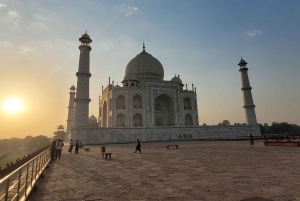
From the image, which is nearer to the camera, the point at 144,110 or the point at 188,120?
the point at 144,110

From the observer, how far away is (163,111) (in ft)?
112

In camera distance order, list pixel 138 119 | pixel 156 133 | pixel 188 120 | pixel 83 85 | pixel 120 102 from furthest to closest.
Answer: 1. pixel 188 120
2. pixel 120 102
3. pixel 138 119
4. pixel 156 133
5. pixel 83 85

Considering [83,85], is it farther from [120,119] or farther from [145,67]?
[145,67]

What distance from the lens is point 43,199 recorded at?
3.74 m

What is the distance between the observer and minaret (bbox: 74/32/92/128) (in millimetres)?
23183

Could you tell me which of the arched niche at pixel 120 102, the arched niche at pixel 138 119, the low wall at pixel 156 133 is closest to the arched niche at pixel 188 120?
the low wall at pixel 156 133

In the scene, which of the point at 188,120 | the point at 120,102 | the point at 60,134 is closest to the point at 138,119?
the point at 120,102

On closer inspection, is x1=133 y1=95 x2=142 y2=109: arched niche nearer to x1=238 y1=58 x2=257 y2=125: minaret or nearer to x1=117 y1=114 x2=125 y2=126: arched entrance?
x1=117 y1=114 x2=125 y2=126: arched entrance

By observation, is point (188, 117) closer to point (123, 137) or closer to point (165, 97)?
point (165, 97)

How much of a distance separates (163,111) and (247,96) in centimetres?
1393

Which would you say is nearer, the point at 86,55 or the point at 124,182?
the point at 124,182

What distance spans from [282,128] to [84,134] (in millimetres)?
51059

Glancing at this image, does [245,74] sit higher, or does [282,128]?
[245,74]

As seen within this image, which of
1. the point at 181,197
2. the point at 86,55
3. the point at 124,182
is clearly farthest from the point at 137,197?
the point at 86,55
